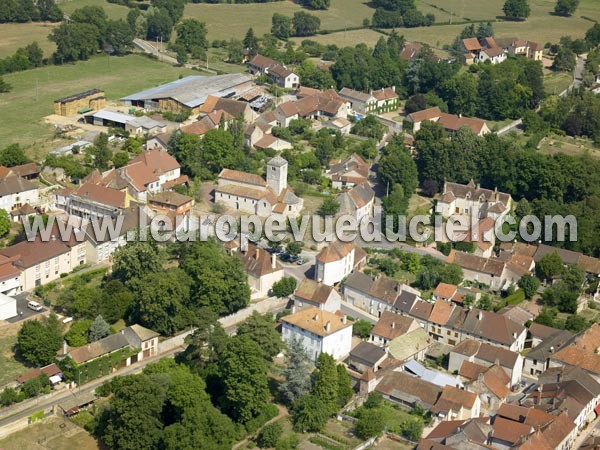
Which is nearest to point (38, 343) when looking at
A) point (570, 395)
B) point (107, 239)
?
point (107, 239)

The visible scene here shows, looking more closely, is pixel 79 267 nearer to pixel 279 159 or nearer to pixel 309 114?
pixel 279 159

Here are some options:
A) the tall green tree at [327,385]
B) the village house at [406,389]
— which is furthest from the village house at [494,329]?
the tall green tree at [327,385]

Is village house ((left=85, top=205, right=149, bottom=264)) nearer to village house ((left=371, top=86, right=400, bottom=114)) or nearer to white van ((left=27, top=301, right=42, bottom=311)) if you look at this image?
white van ((left=27, top=301, right=42, bottom=311))

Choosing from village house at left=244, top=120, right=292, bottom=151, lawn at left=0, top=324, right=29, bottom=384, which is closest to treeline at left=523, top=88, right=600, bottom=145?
village house at left=244, top=120, right=292, bottom=151

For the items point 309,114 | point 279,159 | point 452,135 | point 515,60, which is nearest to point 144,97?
point 309,114

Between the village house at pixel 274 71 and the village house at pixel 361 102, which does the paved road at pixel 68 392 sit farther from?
the village house at pixel 274 71
